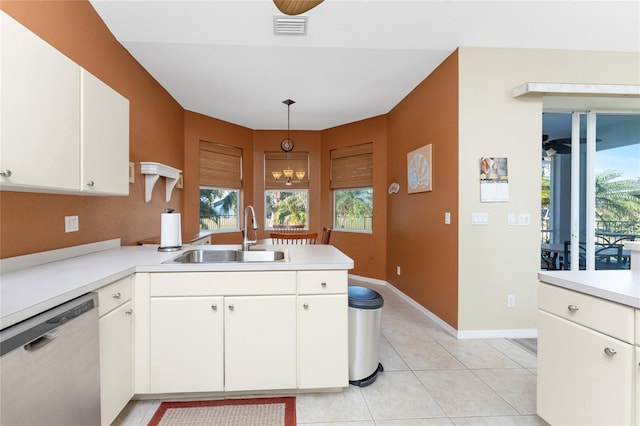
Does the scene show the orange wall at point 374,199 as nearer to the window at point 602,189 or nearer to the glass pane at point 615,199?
the window at point 602,189

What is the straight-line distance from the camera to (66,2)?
1.84m

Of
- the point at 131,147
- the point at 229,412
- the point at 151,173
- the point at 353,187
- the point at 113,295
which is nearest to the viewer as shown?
the point at 113,295

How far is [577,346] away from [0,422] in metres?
2.16

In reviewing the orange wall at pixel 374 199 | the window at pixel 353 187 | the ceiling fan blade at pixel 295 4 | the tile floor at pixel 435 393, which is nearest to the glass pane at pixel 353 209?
the window at pixel 353 187

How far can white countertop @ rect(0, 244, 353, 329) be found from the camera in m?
1.02

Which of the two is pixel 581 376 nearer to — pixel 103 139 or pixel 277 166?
pixel 103 139

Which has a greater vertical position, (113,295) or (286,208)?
(286,208)

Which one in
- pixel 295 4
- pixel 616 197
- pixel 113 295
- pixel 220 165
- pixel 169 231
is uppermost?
pixel 295 4

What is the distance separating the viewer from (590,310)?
1206 millimetres

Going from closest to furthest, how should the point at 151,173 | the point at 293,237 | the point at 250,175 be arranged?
the point at 151,173 < the point at 293,237 < the point at 250,175

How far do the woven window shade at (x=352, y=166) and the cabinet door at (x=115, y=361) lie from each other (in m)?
3.89

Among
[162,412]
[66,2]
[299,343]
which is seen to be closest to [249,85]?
[66,2]

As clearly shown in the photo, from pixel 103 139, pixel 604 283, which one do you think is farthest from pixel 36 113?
pixel 604 283

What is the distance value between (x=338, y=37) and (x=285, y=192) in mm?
3206
